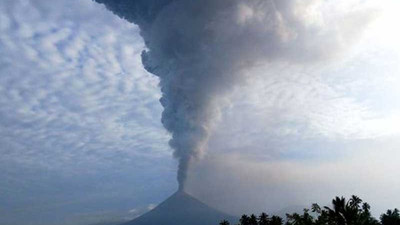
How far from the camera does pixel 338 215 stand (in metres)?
38.0

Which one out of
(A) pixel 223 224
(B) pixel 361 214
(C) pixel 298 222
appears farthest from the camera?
(A) pixel 223 224

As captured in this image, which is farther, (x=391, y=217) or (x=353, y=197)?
(x=391, y=217)

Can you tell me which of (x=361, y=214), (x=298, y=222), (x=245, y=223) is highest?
(x=245, y=223)

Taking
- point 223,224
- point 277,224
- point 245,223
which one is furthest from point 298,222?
point 223,224

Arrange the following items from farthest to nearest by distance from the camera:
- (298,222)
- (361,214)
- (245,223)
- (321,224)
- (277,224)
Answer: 1. (245,223)
2. (277,224)
3. (298,222)
4. (321,224)
5. (361,214)

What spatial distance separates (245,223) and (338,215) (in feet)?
182

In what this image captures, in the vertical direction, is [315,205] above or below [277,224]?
below

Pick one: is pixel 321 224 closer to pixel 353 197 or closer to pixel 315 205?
pixel 315 205

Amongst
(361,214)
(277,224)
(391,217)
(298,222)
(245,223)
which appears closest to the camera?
(361,214)

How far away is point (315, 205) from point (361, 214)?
5.48m

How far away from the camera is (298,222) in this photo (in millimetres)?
58656

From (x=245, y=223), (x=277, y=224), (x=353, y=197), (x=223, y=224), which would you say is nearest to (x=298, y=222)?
(x=277, y=224)

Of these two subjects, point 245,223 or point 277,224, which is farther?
point 245,223

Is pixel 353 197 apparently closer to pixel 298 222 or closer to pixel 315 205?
pixel 315 205
